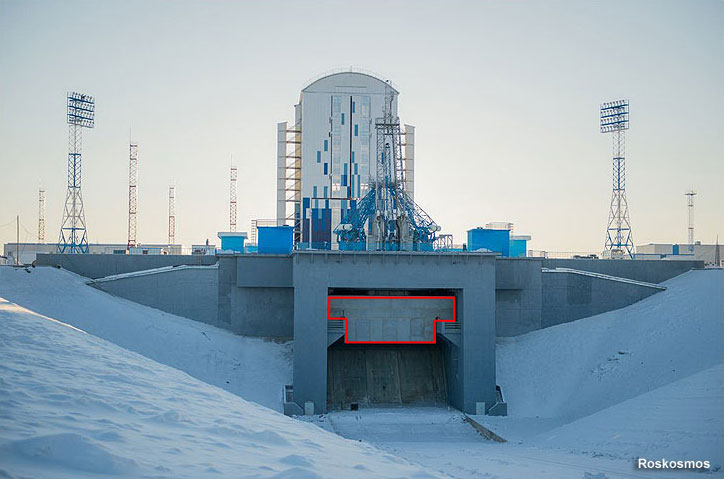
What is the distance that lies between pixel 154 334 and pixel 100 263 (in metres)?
13.0

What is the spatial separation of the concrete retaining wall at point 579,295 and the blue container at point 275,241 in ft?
56.7

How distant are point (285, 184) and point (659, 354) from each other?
43319mm

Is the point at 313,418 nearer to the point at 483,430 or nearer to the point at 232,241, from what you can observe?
the point at 483,430

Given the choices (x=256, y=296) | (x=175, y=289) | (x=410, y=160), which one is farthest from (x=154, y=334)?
(x=410, y=160)

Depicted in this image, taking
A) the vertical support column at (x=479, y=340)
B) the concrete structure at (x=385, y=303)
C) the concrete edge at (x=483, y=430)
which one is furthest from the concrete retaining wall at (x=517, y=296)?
the concrete edge at (x=483, y=430)

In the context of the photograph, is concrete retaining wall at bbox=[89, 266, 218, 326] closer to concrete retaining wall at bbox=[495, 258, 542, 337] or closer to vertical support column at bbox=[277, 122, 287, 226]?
concrete retaining wall at bbox=[495, 258, 542, 337]

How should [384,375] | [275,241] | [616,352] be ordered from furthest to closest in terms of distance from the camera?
1. [275,241]
2. [384,375]
3. [616,352]

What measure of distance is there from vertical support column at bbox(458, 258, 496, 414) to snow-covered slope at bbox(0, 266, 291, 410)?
1014cm

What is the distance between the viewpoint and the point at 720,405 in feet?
72.8

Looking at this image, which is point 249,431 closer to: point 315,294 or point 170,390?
point 170,390

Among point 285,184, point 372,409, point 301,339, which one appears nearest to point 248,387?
point 301,339

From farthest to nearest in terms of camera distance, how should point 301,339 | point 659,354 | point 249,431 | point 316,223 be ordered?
1. point 316,223
2. point 301,339
3. point 659,354
4. point 249,431

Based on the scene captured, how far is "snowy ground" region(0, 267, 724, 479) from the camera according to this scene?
1010cm

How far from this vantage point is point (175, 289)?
145 ft
